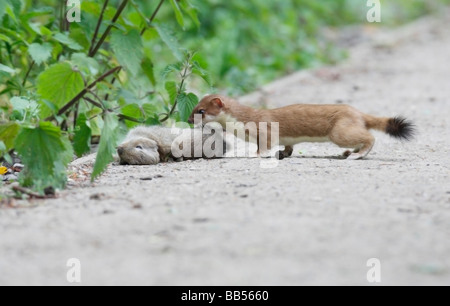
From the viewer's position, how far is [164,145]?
16.4 feet

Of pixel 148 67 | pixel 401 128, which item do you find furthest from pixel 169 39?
pixel 401 128

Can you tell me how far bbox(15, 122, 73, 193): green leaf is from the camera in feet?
12.6

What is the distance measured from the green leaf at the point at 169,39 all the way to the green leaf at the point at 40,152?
1.22 meters

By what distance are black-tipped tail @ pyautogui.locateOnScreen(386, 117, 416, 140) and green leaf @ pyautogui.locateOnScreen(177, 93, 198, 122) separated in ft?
4.42

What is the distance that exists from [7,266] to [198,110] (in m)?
2.60

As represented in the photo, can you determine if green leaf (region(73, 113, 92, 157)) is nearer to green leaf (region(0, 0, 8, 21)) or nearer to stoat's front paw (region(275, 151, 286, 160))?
green leaf (region(0, 0, 8, 21))

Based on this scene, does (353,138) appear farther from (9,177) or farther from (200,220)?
(9,177)

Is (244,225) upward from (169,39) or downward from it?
downward

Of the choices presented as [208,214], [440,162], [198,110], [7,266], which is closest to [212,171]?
[198,110]

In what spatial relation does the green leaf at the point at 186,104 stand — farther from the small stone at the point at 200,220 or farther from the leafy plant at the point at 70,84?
the small stone at the point at 200,220

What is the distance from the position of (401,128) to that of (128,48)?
1893 millimetres

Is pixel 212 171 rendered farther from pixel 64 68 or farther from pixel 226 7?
pixel 226 7

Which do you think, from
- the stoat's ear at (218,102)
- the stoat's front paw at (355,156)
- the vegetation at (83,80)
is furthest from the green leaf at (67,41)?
the stoat's front paw at (355,156)

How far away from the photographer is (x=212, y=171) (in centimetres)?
454
